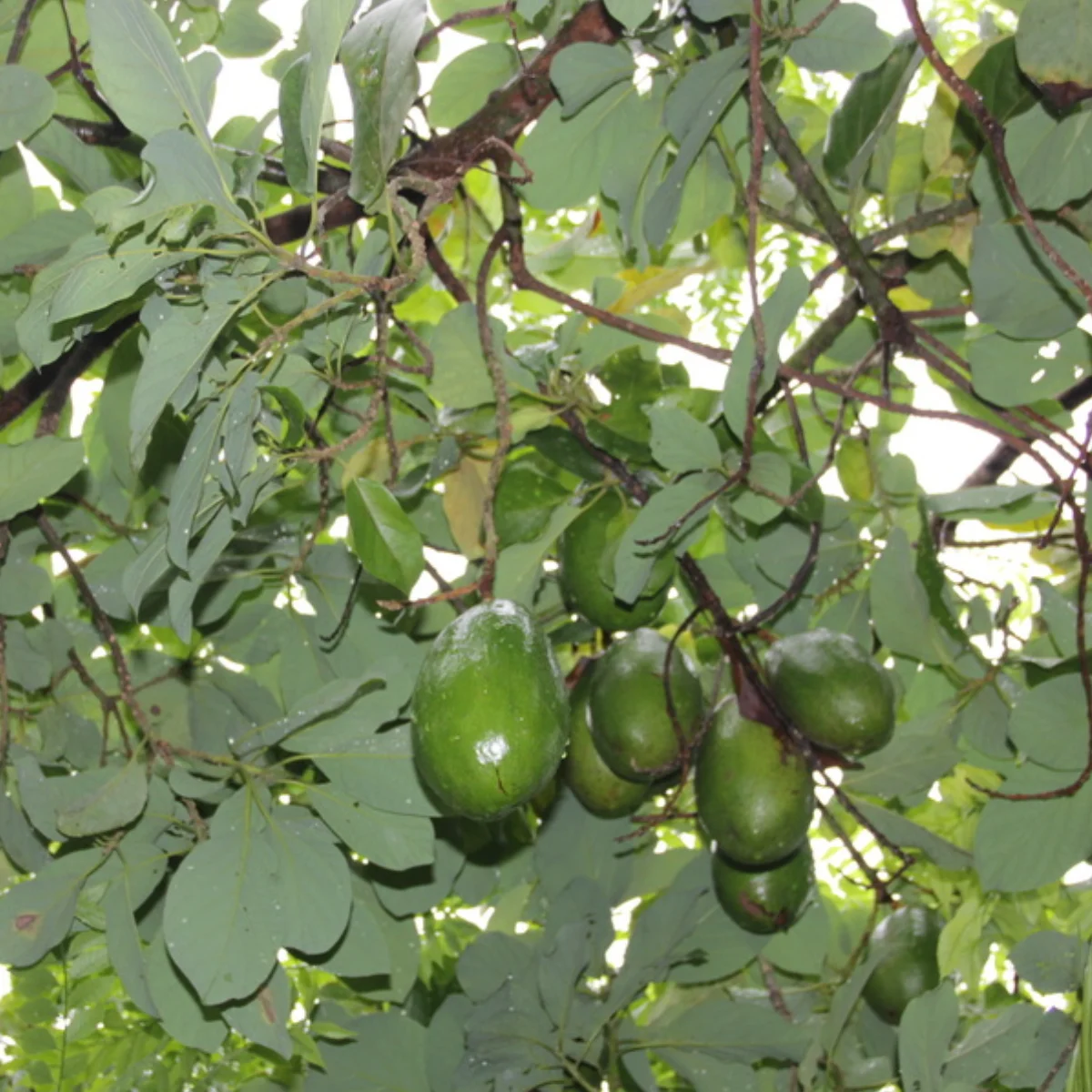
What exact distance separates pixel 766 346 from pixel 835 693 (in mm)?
393

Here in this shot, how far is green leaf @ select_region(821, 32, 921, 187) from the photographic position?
125 centimetres

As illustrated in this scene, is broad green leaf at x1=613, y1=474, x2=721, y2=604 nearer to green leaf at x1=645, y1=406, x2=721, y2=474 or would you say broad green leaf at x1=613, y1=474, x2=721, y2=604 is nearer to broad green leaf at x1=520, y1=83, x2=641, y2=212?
green leaf at x1=645, y1=406, x2=721, y2=474

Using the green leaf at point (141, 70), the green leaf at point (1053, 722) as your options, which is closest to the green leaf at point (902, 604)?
the green leaf at point (1053, 722)

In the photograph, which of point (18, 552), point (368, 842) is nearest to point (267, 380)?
point (368, 842)

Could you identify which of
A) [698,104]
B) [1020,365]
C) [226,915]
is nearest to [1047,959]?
[1020,365]

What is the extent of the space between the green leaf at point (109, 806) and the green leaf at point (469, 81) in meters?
0.80

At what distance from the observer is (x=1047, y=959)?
126cm

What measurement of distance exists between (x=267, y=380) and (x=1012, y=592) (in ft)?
2.97

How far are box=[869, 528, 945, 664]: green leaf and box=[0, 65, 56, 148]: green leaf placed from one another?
918mm

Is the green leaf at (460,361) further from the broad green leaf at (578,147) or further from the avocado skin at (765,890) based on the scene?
the avocado skin at (765,890)

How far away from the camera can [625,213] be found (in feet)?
4.25

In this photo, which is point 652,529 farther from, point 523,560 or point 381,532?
Answer: point 381,532

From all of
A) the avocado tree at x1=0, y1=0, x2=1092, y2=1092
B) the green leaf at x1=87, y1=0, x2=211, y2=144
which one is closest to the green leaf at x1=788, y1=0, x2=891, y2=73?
the avocado tree at x1=0, y1=0, x2=1092, y2=1092

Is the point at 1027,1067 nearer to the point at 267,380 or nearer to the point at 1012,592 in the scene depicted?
the point at 1012,592
